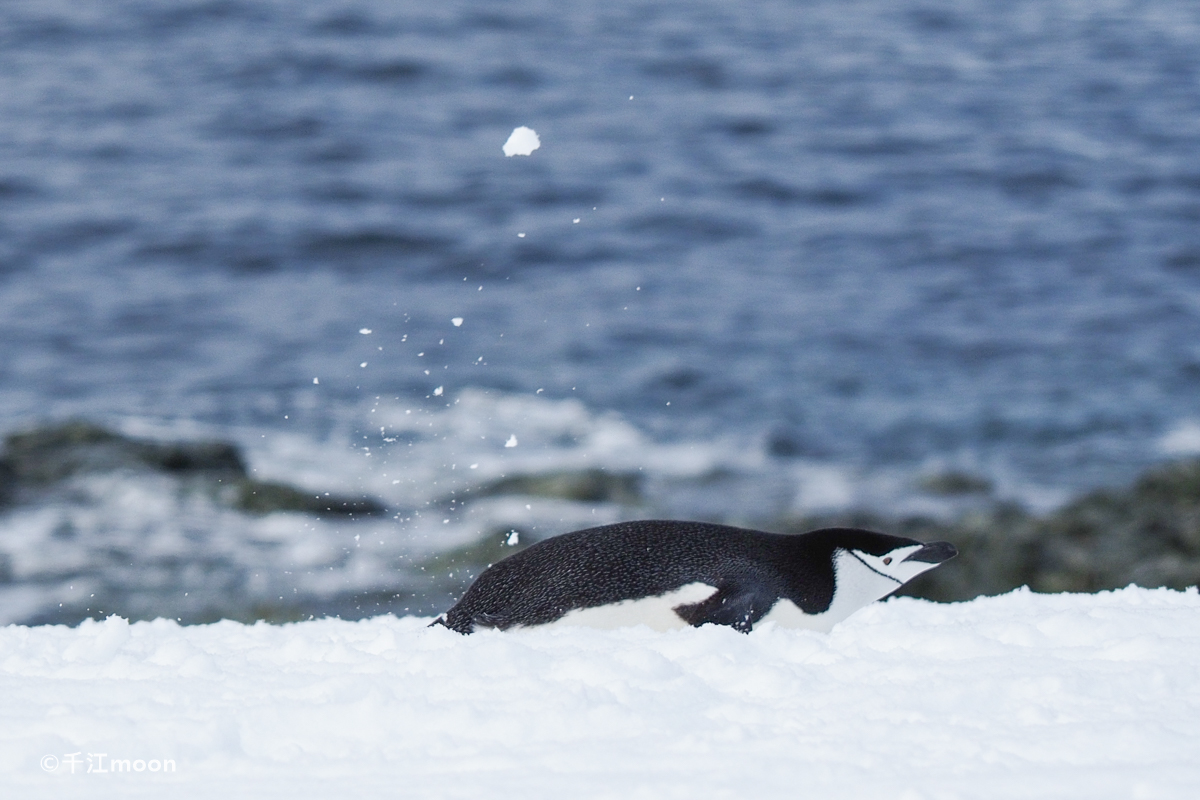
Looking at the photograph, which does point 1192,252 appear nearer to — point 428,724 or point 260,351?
point 260,351

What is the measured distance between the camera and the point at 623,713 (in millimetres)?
3344

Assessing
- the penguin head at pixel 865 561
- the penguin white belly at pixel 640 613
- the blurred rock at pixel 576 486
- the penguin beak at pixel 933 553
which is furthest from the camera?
the blurred rock at pixel 576 486

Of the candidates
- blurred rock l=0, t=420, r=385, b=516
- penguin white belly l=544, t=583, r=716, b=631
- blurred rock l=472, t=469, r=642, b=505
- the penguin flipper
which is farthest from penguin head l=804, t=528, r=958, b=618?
blurred rock l=0, t=420, r=385, b=516

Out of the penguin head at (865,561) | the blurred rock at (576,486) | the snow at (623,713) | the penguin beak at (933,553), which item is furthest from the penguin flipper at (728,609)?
the blurred rock at (576,486)

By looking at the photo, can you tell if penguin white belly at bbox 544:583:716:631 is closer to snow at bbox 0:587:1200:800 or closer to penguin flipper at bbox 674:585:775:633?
penguin flipper at bbox 674:585:775:633

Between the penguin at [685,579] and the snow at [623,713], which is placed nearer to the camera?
the snow at [623,713]

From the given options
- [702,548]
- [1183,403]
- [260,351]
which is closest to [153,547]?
[260,351]

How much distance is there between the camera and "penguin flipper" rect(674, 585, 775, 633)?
14.3 feet

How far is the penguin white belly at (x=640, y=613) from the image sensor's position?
14.2ft

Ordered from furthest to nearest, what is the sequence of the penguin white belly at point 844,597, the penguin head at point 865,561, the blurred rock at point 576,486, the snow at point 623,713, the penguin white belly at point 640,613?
the blurred rock at point 576,486 → the penguin head at point 865,561 → the penguin white belly at point 844,597 → the penguin white belly at point 640,613 → the snow at point 623,713

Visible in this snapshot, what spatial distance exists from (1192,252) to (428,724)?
524 inches

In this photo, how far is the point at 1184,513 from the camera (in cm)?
932

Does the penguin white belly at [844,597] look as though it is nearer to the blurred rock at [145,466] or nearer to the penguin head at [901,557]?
the penguin head at [901,557]

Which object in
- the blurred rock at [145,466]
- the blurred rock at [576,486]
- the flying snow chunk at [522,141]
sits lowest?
the blurred rock at [576,486]
